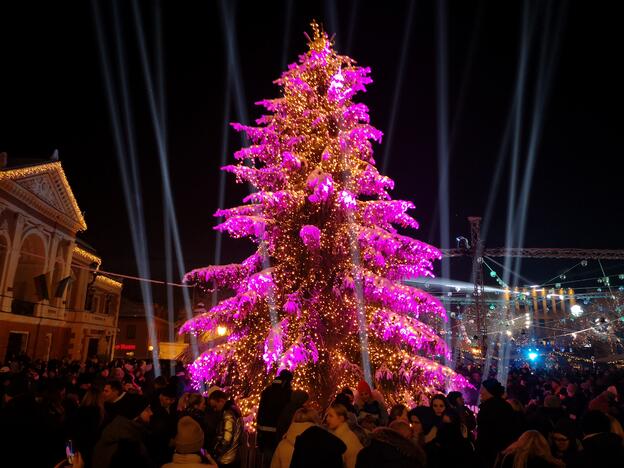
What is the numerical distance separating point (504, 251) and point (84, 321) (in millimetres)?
40411

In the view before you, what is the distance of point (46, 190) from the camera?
2800 centimetres

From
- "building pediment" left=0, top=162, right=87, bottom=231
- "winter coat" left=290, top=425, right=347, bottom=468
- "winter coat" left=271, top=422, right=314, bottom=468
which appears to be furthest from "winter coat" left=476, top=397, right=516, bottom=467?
"building pediment" left=0, top=162, right=87, bottom=231

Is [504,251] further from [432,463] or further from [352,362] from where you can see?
[432,463]

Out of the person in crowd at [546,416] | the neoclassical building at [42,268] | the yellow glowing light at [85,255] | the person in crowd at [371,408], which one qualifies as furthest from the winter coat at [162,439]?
the yellow glowing light at [85,255]

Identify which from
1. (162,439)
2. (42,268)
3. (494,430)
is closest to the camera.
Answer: (162,439)

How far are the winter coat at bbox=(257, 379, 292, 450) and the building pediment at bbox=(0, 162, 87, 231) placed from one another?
22.9m

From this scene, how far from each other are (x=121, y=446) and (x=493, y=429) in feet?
15.6

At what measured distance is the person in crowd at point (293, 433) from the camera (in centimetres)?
421

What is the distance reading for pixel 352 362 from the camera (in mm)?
11172

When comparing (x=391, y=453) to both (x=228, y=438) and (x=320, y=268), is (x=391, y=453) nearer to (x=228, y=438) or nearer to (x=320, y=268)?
(x=228, y=438)

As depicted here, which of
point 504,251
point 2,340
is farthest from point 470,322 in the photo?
point 2,340

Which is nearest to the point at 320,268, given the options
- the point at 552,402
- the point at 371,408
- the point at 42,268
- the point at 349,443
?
the point at 371,408

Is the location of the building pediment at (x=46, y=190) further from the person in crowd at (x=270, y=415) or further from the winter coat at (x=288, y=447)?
the winter coat at (x=288, y=447)

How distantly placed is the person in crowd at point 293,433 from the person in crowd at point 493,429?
114 inches
